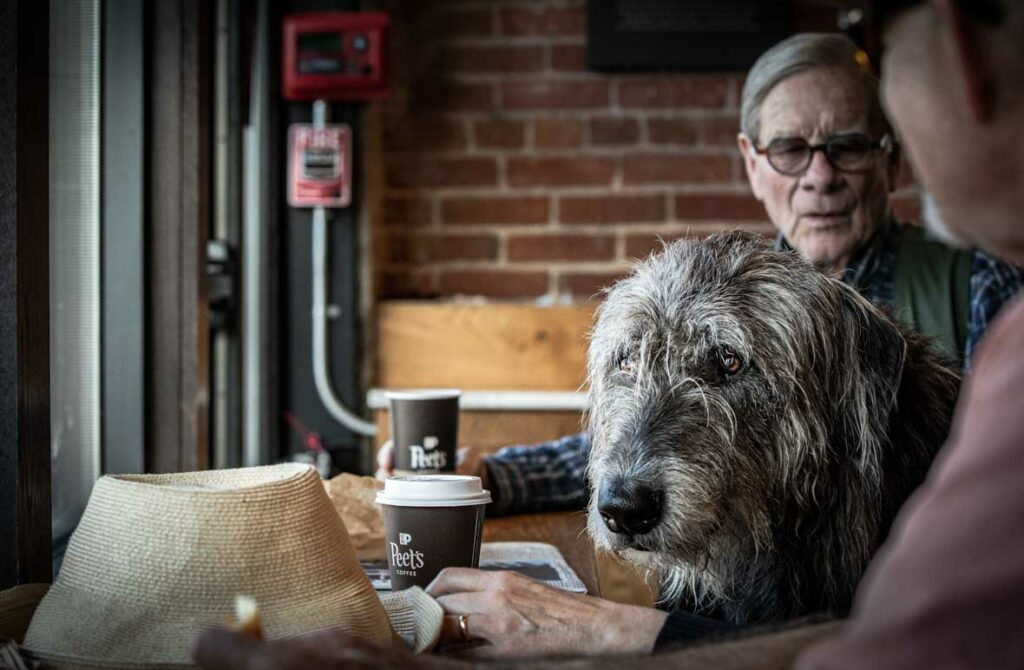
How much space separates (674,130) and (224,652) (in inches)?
124

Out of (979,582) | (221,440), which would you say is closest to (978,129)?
(979,582)

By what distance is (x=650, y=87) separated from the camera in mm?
3543

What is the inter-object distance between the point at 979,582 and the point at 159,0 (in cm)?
199

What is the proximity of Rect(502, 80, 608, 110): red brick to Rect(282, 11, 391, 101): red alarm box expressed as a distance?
495mm

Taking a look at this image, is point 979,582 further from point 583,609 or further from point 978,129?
point 583,609

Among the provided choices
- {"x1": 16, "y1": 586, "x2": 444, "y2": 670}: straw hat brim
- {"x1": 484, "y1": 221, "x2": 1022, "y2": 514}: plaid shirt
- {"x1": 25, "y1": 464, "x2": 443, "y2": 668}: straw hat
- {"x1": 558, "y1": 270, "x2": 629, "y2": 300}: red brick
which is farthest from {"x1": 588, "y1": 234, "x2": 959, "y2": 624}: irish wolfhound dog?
{"x1": 558, "y1": 270, "x2": 629, "y2": 300}: red brick

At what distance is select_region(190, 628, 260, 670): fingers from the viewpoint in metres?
0.56

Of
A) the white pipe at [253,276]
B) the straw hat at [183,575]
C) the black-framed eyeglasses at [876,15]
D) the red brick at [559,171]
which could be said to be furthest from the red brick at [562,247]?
the black-framed eyeglasses at [876,15]

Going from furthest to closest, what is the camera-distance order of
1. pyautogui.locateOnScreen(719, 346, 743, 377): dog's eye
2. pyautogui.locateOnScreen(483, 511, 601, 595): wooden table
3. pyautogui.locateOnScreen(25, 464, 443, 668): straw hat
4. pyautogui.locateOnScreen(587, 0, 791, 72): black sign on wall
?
pyautogui.locateOnScreen(587, 0, 791, 72): black sign on wall < pyautogui.locateOnScreen(483, 511, 601, 595): wooden table < pyautogui.locateOnScreen(719, 346, 743, 377): dog's eye < pyautogui.locateOnScreen(25, 464, 443, 668): straw hat

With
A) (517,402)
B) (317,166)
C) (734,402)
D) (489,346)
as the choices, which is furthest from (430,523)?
(317,166)

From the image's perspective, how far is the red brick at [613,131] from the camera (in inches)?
140

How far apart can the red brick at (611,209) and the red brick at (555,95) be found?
0.97 feet

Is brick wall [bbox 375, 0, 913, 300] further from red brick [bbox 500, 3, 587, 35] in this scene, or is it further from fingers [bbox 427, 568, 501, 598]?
fingers [bbox 427, 568, 501, 598]


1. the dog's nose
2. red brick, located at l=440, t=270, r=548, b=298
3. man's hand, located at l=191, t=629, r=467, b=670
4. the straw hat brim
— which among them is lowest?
the straw hat brim
